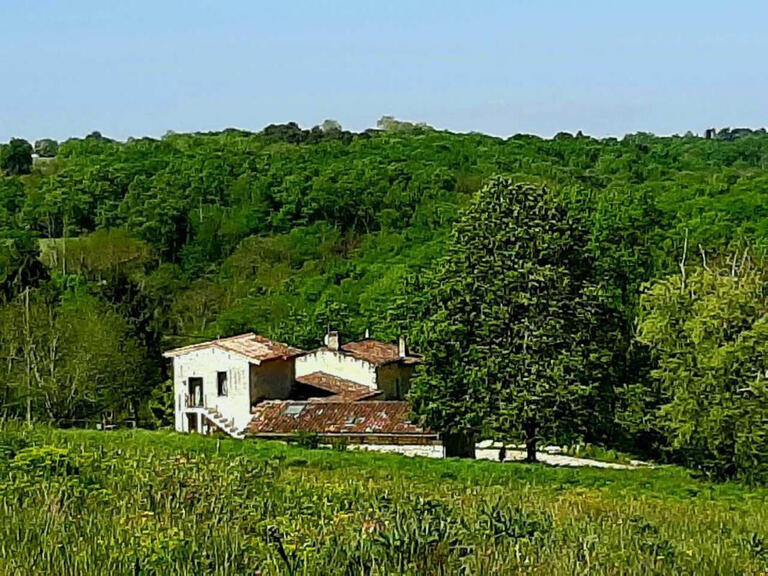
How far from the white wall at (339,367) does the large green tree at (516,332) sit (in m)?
14.0

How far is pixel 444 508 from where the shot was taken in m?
5.61

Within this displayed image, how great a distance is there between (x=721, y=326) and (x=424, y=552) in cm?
2679

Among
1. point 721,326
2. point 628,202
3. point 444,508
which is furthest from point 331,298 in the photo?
point 444,508

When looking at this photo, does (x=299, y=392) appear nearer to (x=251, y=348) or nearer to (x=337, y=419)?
(x=251, y=348)

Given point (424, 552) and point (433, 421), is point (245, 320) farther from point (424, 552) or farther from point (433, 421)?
point (424, 552)

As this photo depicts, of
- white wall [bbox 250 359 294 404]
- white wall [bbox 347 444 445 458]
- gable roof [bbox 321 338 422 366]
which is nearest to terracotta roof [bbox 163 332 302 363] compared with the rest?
white wall [bbox 250 359 294 404]

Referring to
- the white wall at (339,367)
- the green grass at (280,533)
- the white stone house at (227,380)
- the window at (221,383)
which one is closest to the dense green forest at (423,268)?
the white stone house at (227,380)

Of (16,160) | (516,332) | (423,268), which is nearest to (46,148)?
(16,160)

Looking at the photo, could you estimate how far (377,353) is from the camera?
46.6m

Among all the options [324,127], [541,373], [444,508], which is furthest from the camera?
[324,127]

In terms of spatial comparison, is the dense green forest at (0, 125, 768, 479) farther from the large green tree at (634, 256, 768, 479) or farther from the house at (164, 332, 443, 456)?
the house at (164, 332, 443, 456)

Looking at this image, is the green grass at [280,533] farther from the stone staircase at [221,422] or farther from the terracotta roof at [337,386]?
the terracotta roof at [337,386]

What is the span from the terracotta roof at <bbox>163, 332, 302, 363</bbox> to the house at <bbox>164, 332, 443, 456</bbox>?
4 cm

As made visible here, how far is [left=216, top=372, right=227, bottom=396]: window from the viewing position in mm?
39469
